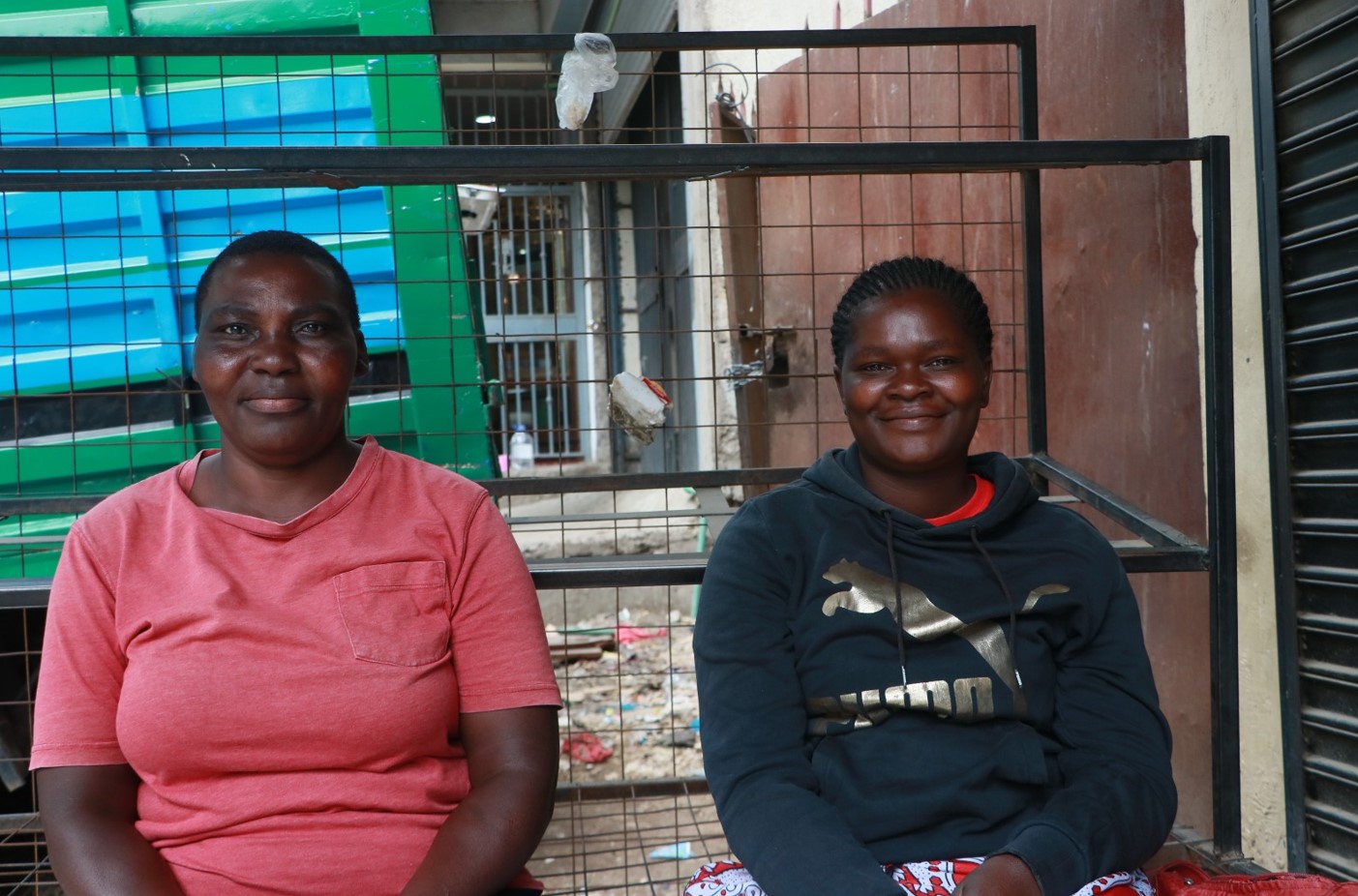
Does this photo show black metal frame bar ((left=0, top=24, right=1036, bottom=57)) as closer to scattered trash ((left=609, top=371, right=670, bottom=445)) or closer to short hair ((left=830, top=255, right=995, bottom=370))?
scattered trash ((left=609, top=371, right=670, bottom=445))

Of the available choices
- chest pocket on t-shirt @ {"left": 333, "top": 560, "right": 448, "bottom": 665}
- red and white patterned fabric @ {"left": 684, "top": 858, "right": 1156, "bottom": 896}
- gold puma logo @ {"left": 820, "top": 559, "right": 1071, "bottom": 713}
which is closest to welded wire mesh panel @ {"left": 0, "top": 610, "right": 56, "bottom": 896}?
chest pocket on t-shirt @ {"left": 333, "top": 560, "right": 448, "bottom": 665}

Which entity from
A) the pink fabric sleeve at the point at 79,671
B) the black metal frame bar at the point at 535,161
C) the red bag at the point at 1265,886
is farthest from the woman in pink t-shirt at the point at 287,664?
the red bag at the point at 1265,886

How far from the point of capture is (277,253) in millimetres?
1630

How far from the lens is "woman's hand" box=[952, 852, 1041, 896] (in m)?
1.36

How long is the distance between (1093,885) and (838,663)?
45 centimetres

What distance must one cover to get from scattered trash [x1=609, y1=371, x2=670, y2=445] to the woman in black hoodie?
1.03m

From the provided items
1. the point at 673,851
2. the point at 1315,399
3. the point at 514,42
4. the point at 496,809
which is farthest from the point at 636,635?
the point at 496,809

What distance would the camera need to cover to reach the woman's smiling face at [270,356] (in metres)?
1.60

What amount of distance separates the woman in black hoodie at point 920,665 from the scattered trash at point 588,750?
2.64 meters

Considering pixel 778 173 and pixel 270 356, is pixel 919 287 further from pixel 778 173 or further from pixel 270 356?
pixel 270 356

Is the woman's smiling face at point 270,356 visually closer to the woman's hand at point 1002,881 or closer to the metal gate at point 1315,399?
the woman's hand at point 1002,881

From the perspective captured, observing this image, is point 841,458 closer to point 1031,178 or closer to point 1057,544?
point 1057,544

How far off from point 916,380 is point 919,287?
0.49 ft

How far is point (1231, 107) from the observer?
2295 mm
